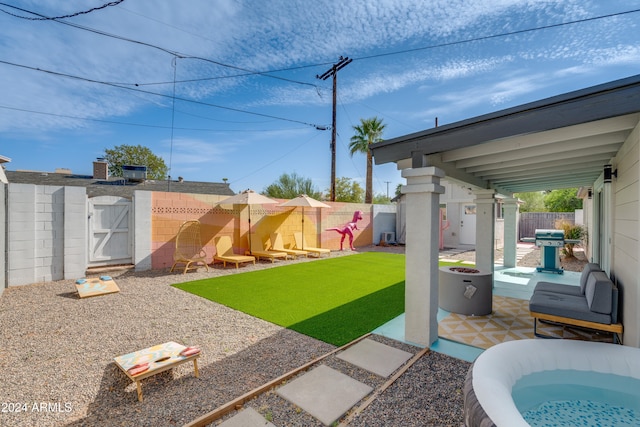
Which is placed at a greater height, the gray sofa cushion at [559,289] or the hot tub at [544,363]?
the gray sofa cushion at [559,289]

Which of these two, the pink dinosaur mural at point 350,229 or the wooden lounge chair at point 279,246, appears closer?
the wooden lounge chair at point 279,246

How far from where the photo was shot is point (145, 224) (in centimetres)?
837

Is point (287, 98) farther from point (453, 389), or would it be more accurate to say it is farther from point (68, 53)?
point (453, 389)

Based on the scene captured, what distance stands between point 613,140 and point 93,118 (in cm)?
1985

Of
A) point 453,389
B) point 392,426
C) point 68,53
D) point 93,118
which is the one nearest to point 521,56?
point 453,389

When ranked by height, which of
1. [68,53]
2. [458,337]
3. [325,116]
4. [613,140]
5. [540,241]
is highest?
→ [325,116]

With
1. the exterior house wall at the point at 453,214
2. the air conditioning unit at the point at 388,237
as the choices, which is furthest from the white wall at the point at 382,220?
the exterior house wall at the point at 453,214

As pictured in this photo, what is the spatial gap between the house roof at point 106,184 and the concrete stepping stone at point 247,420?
13.9m

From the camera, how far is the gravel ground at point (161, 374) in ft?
7.99

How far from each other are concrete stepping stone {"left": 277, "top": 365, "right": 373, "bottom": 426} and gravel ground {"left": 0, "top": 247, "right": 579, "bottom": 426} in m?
0.11

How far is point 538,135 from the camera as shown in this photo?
123 inches

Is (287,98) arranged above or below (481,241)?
above

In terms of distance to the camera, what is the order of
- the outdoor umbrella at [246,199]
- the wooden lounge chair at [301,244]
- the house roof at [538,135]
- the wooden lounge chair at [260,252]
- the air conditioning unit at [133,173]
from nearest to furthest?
the house roof at [538,135], the outdoor umbrella at [246,199], the wooden lounge chair at [260,252], the wooden lounge chair at [301,244], the air conditioning unit at [133,173]

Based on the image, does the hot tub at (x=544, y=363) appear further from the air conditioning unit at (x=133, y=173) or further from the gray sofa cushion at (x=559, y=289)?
the air conditioning unit at (x=133, y=173)
